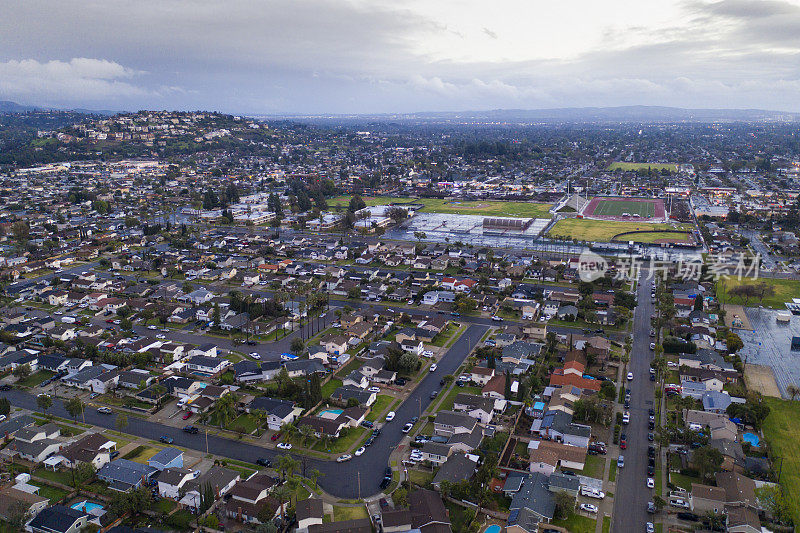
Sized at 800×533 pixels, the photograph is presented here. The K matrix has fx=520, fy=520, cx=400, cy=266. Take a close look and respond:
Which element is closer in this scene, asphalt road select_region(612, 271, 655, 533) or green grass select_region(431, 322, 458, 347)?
asphalt road select_region(612, 271, 655, 533)

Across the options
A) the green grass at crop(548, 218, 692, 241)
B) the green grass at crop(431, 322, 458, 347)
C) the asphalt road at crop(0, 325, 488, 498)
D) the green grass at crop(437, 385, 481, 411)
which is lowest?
the asphalt road at crop(0, 325, 488, 498)

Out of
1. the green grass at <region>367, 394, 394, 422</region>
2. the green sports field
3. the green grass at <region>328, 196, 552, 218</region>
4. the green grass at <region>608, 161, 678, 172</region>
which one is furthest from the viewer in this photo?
the green grass at <region>608, 161, 678, 172</region>

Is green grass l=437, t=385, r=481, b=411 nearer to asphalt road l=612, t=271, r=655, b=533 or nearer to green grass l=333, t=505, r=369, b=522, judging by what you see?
asphalt road l=612, t=271, r=655, b=533

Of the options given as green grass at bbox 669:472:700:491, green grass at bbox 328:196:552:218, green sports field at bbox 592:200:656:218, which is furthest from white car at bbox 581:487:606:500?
green sports field at bbox 592:200:656:218

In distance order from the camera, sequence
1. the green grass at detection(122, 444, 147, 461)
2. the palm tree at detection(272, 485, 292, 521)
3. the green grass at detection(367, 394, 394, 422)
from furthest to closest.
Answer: the green grass at detection(367, 394, 394, 422) → the green grass at detection(122, 444, 147, 461) → the palm tree at detection(272, 485, 292, 521)

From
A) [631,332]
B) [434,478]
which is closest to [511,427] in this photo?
[434,478]

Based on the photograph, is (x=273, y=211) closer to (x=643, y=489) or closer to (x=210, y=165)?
(x=210, y=165)
